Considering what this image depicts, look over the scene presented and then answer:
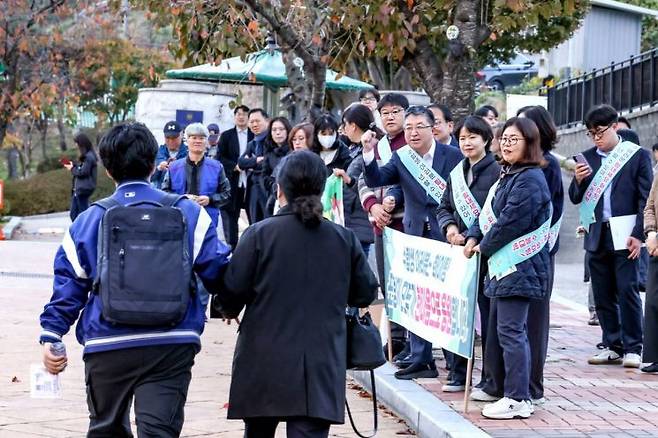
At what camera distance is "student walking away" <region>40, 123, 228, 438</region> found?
5.13 m

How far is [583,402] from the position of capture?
8.52m

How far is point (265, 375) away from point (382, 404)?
357 centimetres

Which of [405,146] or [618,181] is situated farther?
[618,181]

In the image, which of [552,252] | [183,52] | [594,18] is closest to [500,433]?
[552,252]

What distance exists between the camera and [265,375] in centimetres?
550

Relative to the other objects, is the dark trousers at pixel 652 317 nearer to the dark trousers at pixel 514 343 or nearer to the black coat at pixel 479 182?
the black coat at pixel 479 182

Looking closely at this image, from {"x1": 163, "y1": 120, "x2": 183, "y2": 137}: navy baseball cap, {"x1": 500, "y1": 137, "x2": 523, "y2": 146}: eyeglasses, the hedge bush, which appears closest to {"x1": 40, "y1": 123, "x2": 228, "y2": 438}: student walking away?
{"x1": 500, "y1": 137, "x2": 523, "y2": 146}: eyeglasses

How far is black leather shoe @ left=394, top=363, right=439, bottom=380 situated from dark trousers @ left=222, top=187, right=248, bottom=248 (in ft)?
18.4

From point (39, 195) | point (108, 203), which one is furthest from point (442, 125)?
point (39, 195)

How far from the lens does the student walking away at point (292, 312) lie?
5500 mm

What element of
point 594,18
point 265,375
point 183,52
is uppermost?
point 594,18

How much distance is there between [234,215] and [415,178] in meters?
6.24

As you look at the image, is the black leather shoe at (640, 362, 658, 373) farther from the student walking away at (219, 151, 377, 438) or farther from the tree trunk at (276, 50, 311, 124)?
the tree trunk at (276, 50, 311, 124)

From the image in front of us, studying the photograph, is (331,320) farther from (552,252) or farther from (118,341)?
(552,252)
